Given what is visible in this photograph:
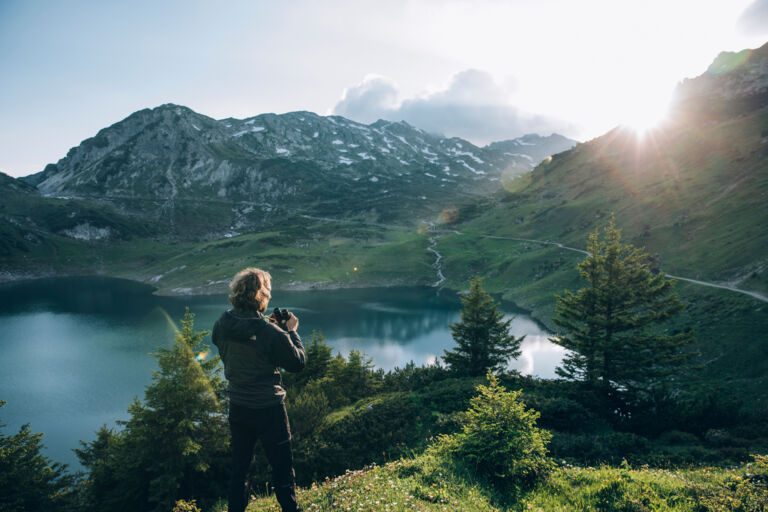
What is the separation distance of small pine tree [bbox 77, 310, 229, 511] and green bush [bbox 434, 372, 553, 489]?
14.9 meters

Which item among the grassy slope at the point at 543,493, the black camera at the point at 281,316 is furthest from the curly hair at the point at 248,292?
the grassy slope at the point at 543,493

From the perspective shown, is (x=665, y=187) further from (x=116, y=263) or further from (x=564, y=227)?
(x=116, y=263)

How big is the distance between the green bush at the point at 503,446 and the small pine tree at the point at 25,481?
20.1 m

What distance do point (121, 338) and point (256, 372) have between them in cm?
8274

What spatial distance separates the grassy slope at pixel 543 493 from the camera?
277 inches

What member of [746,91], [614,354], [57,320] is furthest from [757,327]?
[746,91]

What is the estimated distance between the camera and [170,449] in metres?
18.3

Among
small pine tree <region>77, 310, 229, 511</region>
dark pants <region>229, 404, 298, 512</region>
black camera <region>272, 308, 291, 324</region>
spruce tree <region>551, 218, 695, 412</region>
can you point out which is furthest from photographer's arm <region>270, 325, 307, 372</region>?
spruce tree <region>551, 218, 695, 412</region>

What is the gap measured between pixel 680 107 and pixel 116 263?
891 feet

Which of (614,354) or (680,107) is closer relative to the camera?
(614,354)

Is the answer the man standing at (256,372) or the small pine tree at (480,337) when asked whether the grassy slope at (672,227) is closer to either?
the small pine tree at (480,337)

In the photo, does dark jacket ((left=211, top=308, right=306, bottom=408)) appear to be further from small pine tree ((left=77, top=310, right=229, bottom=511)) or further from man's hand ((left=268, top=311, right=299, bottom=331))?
small pine tree ((left=77, top=310, right=229, bottom=511))

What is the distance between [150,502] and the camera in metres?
17.8

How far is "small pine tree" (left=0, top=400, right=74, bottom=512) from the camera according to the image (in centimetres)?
1660
